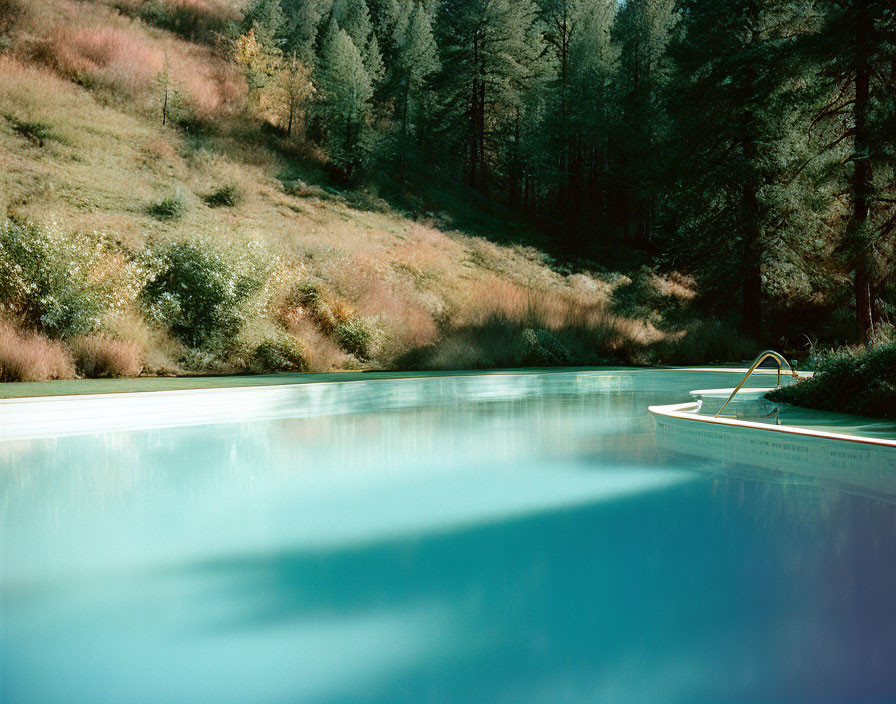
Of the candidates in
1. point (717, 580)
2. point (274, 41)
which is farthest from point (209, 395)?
point (274, 41)

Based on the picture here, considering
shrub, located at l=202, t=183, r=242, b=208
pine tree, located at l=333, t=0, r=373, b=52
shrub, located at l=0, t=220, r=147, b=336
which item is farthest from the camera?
pine tree, located at l=333, t=0, r=373, b=52

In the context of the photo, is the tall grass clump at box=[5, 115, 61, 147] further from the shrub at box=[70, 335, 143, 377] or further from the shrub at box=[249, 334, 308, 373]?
the shrub at box=[70, 335, 143, 377]

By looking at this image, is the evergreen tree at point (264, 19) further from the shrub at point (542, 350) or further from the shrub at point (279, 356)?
the shrub at point (279, 356)

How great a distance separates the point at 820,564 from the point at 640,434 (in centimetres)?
289

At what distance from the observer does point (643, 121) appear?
2606 centimetres

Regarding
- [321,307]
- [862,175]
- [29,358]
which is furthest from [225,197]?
[862,175]

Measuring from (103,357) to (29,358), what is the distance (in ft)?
2.65

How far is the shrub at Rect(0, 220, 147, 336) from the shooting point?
7758mm

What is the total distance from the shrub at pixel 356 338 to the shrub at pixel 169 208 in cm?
610

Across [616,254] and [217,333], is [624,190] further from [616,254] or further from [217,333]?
[217,333]

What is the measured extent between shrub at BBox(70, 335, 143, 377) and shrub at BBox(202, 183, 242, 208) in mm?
9670

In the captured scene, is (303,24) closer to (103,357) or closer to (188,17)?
(188,17)

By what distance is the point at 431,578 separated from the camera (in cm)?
292

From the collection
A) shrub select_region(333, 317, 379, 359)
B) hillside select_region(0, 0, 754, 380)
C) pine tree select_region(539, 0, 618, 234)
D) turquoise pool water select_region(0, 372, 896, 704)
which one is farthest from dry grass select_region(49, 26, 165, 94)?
turquoise pool water select_region(0, 372, 896, 704)
